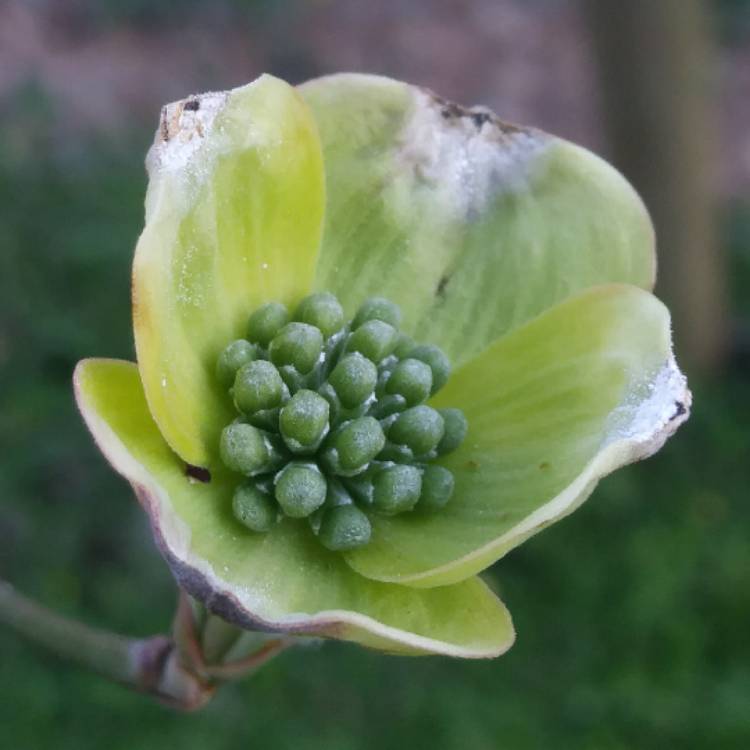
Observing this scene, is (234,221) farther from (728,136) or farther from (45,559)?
(728,136)

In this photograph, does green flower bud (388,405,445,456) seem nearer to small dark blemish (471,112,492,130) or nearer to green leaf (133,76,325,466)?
green leaf (133,76,325,466)

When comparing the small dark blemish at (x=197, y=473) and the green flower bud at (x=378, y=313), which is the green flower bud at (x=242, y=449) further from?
the green flower bud at (x=378, y=313)

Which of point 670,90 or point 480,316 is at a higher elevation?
point 480,316

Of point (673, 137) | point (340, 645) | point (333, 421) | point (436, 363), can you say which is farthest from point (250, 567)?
point (673, 137)

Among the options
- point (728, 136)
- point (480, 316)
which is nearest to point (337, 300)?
point (480, 316)

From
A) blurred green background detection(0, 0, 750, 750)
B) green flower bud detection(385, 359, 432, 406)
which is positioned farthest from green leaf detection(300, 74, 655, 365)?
blurred green background detection(0, 0, 750, 750)
